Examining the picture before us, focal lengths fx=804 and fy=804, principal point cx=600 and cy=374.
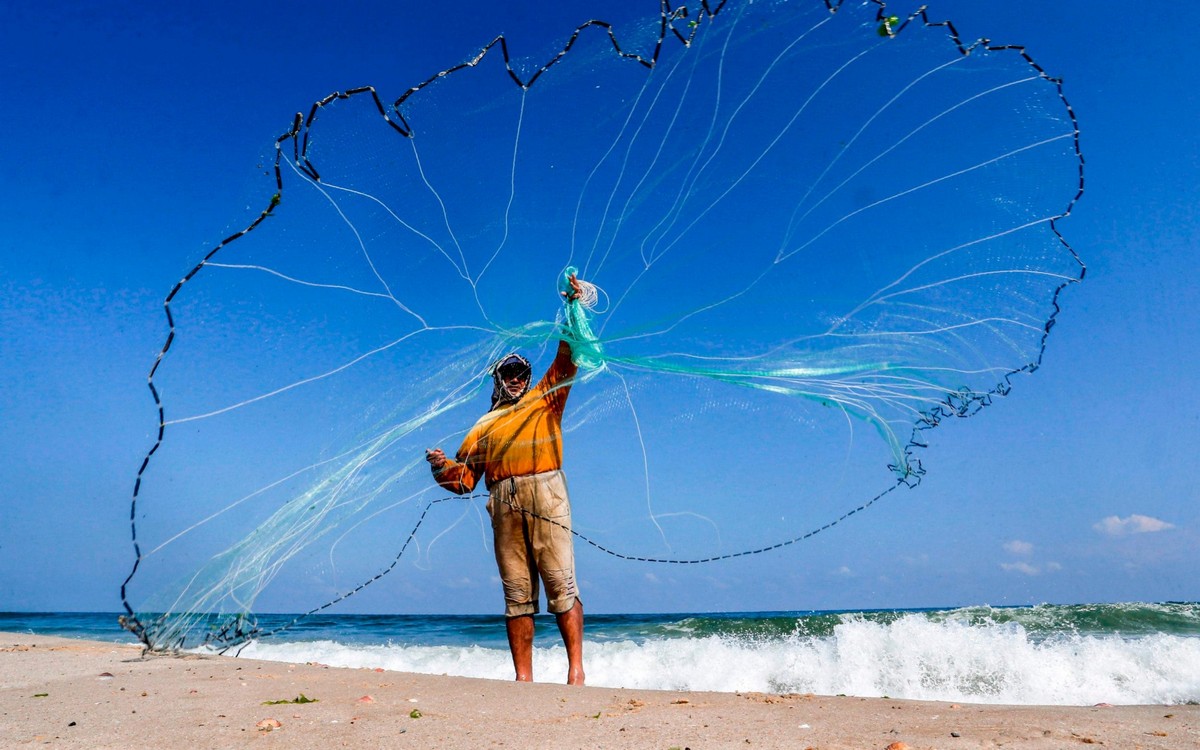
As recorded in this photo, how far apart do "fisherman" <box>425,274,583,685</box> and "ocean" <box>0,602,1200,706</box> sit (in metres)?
5.26

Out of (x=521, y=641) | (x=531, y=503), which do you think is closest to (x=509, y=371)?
(x=531, y=503)

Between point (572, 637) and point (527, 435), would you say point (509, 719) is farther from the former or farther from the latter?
point (527, 435)

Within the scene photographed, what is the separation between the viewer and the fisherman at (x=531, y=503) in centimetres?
483

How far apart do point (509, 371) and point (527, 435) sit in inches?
19.1

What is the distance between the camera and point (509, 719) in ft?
10.9

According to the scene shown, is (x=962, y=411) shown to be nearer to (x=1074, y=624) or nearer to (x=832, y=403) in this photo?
(x=832, y=403)

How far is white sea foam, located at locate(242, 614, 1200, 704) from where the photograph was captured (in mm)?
8711

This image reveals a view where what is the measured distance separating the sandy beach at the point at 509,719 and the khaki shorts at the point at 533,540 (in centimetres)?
59

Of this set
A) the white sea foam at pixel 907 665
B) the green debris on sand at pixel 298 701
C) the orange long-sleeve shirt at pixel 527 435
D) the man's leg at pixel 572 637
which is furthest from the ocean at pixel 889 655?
the green debris on sand at pixel 298 701

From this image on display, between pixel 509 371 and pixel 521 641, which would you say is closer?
pixel 521 641

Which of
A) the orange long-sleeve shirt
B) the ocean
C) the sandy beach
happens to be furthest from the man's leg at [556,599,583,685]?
the ocean

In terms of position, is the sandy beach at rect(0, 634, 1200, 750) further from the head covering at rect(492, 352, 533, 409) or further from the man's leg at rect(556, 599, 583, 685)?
the head covering at rect(492, 352, 533, 409)

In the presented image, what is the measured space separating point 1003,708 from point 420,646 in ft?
42.1

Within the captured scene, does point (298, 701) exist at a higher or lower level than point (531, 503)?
lower
